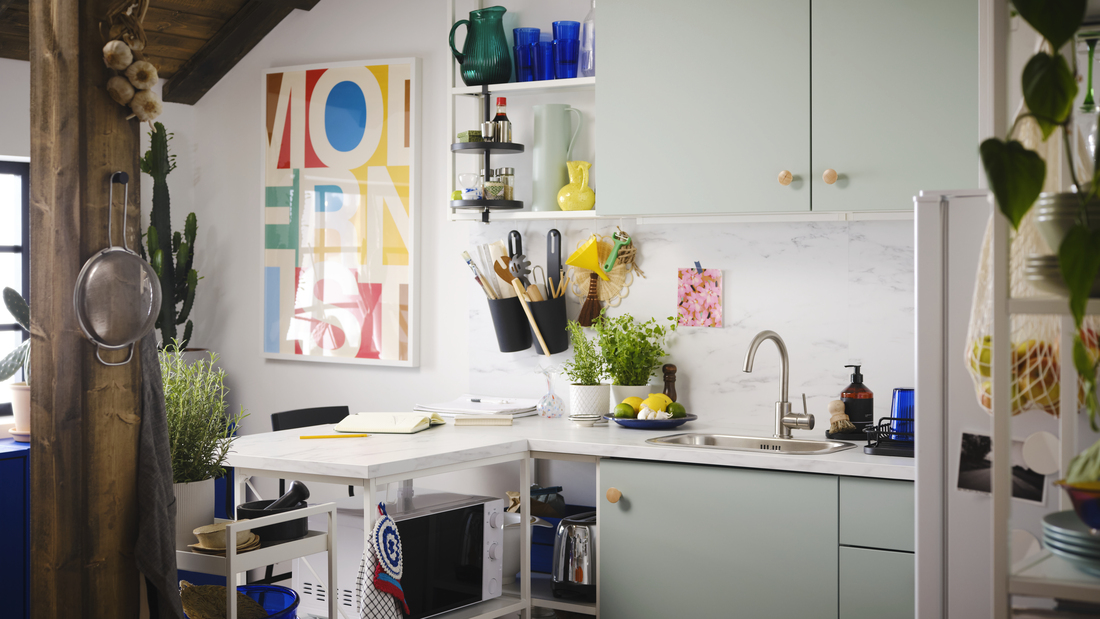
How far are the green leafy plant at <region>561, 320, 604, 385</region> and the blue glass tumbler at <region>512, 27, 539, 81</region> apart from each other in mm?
927

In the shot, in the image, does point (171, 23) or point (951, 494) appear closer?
point (951, 494)

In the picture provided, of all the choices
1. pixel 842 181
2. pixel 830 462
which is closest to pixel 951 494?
pixel 830 462

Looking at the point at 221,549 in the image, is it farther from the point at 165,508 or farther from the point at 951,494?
the point at 951,494

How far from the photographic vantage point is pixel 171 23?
3793 mm

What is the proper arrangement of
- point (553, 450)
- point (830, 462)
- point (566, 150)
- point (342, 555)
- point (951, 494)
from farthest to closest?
1. point (566, 150)
2. point (553, 450)
3. point (342, 555)
4. point (830, 462)
5. point (951, 494)

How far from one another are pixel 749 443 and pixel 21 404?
2405 mm

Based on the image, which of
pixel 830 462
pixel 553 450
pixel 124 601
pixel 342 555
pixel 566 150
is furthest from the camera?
pixel 566 150

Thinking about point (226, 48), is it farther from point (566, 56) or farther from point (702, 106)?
point (702, 106)

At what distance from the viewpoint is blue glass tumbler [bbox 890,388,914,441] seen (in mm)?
2510

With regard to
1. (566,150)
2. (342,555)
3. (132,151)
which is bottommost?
(342,555)

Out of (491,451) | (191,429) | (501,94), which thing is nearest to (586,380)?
(491,451)

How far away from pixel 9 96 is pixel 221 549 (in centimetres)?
257

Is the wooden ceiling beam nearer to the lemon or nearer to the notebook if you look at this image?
the notebook

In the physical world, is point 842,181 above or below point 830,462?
above
